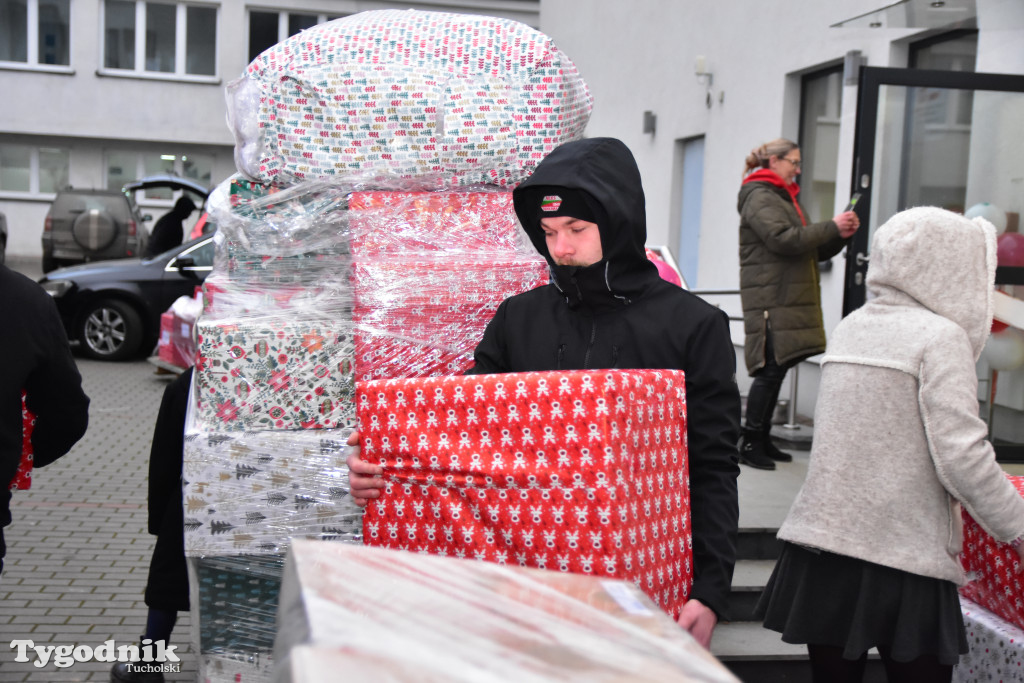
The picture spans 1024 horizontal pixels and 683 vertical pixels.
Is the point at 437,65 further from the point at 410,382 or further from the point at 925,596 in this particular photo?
the point at 925,596

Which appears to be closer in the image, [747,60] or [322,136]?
[322,136]

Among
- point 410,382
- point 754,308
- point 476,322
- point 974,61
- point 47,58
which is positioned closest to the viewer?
point 410,382

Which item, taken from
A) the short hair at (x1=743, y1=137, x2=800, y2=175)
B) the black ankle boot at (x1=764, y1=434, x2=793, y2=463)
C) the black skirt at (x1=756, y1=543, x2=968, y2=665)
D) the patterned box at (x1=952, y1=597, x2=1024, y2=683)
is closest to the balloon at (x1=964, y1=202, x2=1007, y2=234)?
the short hair at (x1=743, y1=137, x2=800, y2=175)

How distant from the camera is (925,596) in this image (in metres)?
2.73

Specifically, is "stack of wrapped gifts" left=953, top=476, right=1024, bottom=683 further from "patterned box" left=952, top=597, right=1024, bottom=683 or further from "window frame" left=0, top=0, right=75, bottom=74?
"window frame" left=0, top=0, right=75, bottom=74

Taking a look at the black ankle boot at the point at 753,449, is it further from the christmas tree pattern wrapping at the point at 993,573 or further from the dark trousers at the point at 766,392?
the christmas tree pattern wrapping at the point at 993,573

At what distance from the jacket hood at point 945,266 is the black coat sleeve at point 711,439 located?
772 millimetres

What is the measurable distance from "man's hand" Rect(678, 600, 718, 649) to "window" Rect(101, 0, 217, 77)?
1048 inches

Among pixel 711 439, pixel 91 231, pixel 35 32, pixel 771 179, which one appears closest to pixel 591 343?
pixel 711 439

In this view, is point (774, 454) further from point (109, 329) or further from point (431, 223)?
point (109, 329)

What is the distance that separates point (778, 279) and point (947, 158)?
48.3 inches

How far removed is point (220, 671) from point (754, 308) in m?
4.17

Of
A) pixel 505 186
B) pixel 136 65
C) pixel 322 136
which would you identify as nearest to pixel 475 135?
pixel 505 186

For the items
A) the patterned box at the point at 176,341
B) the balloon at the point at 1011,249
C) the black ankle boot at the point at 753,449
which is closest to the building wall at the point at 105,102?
the patterned box at the point at 176,341
